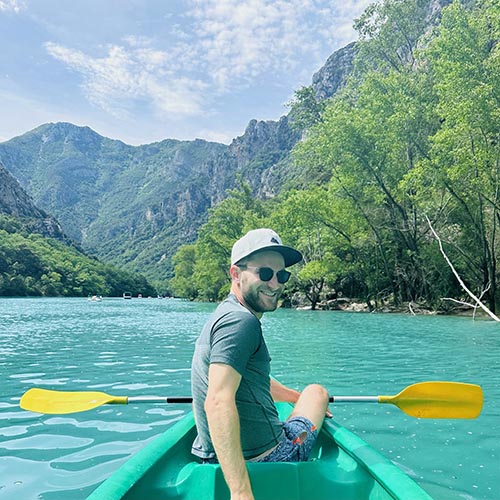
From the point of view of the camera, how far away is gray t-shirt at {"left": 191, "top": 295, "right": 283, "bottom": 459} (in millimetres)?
2064

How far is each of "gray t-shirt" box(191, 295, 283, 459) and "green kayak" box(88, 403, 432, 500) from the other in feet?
0.47

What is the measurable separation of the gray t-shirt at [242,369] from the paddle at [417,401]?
1426 mm

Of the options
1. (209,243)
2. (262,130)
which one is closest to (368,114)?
(209,243)

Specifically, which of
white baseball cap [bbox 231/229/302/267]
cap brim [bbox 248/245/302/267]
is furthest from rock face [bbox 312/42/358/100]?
white baseball cap [bbox 231/229/302/267]

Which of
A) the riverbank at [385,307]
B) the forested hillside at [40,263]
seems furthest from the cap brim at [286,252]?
the forested hillside at [40,263]

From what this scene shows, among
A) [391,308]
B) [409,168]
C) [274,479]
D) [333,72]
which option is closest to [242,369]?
[274,479]

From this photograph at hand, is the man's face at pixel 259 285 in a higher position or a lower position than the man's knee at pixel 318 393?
higher

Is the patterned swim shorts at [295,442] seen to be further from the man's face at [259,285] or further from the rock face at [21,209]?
Result: the rock face at [21,209]

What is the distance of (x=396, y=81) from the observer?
25062mm

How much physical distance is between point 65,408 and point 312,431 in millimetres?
2390

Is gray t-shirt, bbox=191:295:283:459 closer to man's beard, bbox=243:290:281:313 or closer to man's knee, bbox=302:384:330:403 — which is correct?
man's beard, bbox=243:290:281:313

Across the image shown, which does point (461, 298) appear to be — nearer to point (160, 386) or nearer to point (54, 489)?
point (160, 386)

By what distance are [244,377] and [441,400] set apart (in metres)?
2.46

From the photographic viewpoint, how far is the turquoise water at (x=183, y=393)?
11.5 feet
